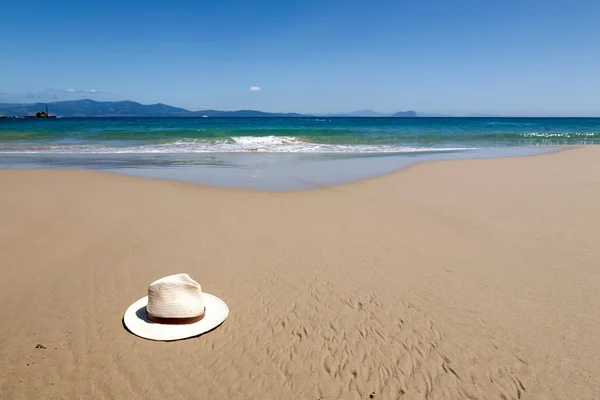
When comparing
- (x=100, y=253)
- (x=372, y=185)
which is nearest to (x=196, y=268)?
(x=100, y=253)

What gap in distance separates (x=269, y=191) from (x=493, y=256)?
5636 mm

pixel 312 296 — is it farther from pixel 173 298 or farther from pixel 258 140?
pixel 258 140

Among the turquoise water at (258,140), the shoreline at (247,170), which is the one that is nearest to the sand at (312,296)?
the shoreline at (247,170)

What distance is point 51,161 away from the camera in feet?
52.5

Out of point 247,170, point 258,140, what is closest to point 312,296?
point 247,170

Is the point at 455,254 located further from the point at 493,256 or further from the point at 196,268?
the point at 196,268

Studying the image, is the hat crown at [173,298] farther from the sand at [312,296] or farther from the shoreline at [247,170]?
the shoreline at [247,170]

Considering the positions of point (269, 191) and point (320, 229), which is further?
point (269, 191)

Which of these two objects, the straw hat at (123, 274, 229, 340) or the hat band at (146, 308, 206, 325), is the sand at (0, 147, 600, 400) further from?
the hat band at (146, 308, 206, 325)

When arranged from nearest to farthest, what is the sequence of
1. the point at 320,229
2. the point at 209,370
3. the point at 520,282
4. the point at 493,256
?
the point at 209,370, the point at 520,282, the point at 493,256, the point at 320,229

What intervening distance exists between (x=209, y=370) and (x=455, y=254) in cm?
396

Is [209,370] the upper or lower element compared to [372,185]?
lower

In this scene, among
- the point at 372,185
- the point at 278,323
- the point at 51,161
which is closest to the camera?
the point at 278,323

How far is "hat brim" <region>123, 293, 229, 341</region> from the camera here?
11.7ft
